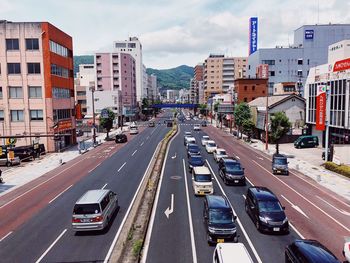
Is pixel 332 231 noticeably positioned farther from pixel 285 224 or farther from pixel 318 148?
pixel 318 148

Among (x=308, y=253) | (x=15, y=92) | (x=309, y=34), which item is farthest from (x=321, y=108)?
(x=309, y=34)

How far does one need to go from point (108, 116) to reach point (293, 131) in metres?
42.5

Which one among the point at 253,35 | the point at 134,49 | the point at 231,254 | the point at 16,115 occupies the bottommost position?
the point at 231,254

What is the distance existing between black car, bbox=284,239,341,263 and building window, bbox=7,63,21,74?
2113 inches

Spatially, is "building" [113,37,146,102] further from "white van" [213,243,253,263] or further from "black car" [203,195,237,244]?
"white van" [213,243,253,263]

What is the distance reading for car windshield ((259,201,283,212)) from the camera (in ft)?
66.0

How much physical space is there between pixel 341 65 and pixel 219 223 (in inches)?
1537

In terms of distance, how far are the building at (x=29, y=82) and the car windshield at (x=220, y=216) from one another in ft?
137

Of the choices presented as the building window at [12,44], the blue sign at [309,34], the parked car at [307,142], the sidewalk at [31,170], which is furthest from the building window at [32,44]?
the blue sign at [309,34]

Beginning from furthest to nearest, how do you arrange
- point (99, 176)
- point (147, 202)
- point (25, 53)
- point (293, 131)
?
point (293, 131)
point (25, 53)
point (99, 176)
point (147, 202)

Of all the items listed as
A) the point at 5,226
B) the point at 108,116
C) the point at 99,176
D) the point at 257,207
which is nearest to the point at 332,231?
the point at 257,207

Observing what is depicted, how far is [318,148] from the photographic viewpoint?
55.7 metres

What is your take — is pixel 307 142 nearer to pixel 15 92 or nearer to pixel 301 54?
pixel 15 92

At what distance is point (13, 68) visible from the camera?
176ft
